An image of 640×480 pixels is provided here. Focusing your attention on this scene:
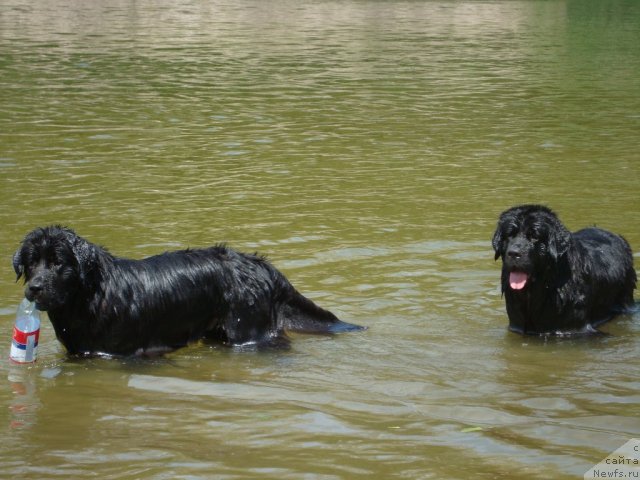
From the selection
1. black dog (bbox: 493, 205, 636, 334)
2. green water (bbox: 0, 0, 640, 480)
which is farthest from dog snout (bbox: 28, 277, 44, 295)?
black dog (bbox: 493, 205, 636, 334)

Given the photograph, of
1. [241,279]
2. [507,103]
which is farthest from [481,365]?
[507,103]

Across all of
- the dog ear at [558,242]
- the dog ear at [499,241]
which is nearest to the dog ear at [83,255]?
the dog ear at [499,241]

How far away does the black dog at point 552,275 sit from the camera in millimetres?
9211

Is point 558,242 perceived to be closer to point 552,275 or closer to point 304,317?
point 552,275

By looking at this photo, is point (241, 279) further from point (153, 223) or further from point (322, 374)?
point (153, 223)

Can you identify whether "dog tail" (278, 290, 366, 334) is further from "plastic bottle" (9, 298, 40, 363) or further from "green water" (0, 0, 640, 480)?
"plastic bottle" (9, 298, 40, 363)

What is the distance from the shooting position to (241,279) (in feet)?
29.7

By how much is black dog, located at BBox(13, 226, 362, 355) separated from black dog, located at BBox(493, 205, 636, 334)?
1547 mm

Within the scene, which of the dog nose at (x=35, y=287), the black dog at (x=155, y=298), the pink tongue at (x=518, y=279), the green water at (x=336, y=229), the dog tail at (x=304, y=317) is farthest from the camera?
the dog tail at (x=304, y=317)

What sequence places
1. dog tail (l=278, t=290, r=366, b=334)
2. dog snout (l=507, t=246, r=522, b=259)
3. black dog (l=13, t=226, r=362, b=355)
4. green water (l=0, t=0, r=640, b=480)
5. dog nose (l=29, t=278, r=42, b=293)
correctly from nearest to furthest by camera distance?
green water (l=0, t=0, r=640, b=480) < dog nose (l=29, t=278, r=42, b=293) < black dog (l=13, t=226, r=362, b=355) < dog snout (l=507, t=246, r=522, b=259) < dog tail (l=278, t=290, r=366, b=334)

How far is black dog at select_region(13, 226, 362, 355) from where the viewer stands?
823cm

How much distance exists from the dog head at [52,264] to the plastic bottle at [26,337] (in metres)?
0.25

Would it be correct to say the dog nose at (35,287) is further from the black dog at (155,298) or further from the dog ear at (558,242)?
the dog ear at (558,242)

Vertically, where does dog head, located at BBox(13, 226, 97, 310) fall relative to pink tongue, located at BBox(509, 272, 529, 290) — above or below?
above
